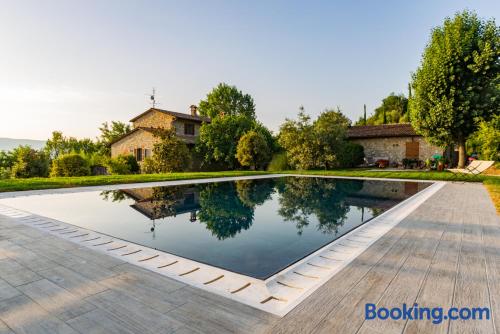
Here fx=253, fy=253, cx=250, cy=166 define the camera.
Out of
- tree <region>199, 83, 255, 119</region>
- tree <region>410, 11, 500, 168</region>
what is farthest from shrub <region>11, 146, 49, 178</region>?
tree <region>199, 83, 255, 119</region>

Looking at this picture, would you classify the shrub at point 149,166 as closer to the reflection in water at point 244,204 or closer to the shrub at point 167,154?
the shrub at point 167,154

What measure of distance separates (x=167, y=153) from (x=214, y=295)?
14.9 metres

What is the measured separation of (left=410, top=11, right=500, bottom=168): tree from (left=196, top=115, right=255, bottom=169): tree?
1350cm

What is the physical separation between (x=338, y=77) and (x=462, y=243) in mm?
17164

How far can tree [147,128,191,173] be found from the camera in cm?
1602

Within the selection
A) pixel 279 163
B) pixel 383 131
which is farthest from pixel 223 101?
pixel 383 131

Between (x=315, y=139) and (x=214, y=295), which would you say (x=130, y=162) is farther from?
(x=214, y=295)

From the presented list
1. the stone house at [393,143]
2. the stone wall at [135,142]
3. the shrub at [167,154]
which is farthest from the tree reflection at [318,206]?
the stone wall at [135,142]

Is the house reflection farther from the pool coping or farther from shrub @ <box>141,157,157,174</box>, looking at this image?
shrub @ <box>141,157,157,174</box>

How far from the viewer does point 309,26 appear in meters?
14.6

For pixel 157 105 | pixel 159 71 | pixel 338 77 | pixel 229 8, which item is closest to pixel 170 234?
pixel 229 8

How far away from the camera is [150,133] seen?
Result: 2191 centimetres

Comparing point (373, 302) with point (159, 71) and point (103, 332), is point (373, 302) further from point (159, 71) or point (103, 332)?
point (159, 71)

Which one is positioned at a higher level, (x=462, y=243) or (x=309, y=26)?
(x=309, y=26)
